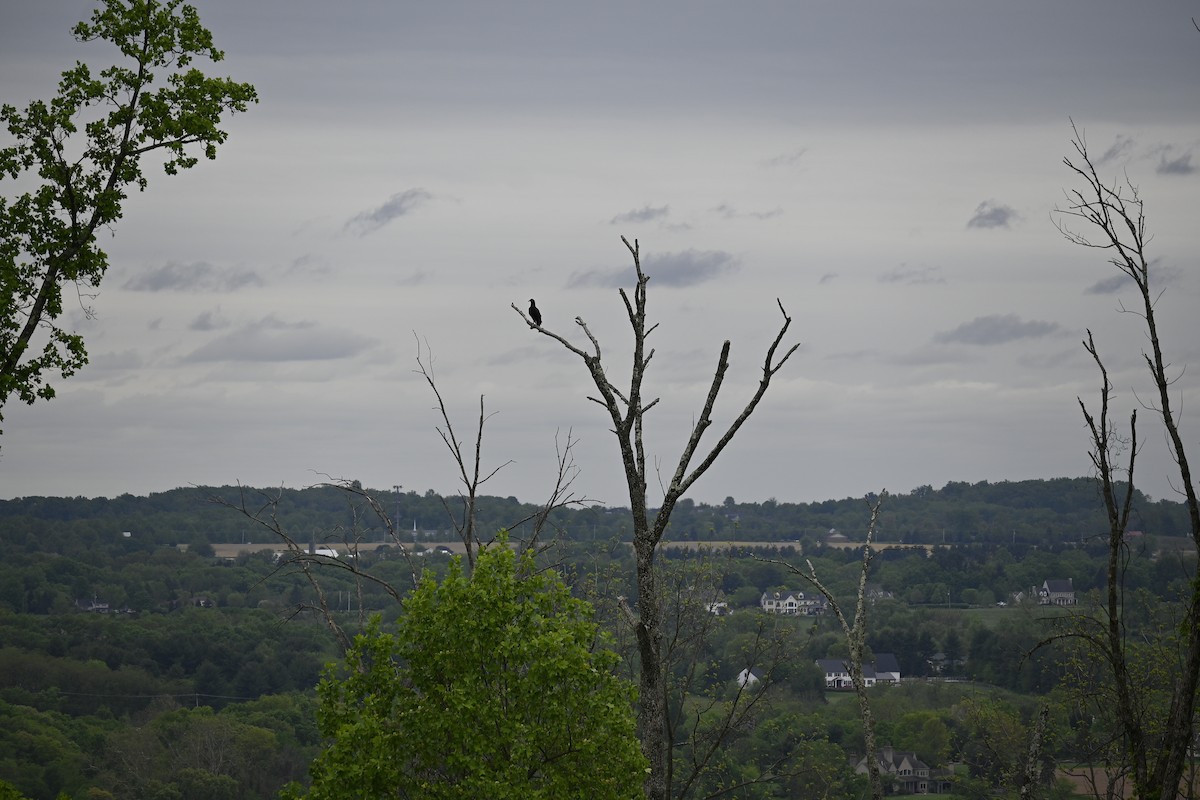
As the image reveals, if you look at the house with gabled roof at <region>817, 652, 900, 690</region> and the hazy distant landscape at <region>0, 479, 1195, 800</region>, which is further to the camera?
the house with gabled roof at <region>817, 652, 900, 690</region>

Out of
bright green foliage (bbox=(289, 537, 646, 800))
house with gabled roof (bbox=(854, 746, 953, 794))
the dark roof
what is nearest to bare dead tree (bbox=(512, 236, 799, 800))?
bright green foliage (bbox=(289, 537, 646, 800))

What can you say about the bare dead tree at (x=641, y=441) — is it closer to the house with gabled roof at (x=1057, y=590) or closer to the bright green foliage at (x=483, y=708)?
the bright green foliage at (x=483, y=708)

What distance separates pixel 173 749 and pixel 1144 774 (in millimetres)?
49129

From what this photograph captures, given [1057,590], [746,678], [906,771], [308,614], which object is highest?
[746,678]

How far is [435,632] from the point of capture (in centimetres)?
1221

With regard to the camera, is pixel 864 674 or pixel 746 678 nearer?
pixel 746 678

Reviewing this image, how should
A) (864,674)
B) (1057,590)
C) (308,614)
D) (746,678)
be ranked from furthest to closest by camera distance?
(1057,590) → (864,674) → (308,614) → (746,678)

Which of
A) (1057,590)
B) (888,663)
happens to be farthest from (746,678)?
(1057,590)

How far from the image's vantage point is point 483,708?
11.7m

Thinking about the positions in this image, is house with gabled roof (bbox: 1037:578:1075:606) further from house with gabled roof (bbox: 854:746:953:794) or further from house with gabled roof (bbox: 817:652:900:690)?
house with gabled roof (bbox: 854:746:953:794)

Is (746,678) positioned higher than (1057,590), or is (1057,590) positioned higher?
(746,678)

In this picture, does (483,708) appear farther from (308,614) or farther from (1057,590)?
(1057,590)

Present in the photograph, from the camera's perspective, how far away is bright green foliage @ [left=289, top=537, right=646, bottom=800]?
37.9 ft

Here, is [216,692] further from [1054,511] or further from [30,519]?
[1054,511]
